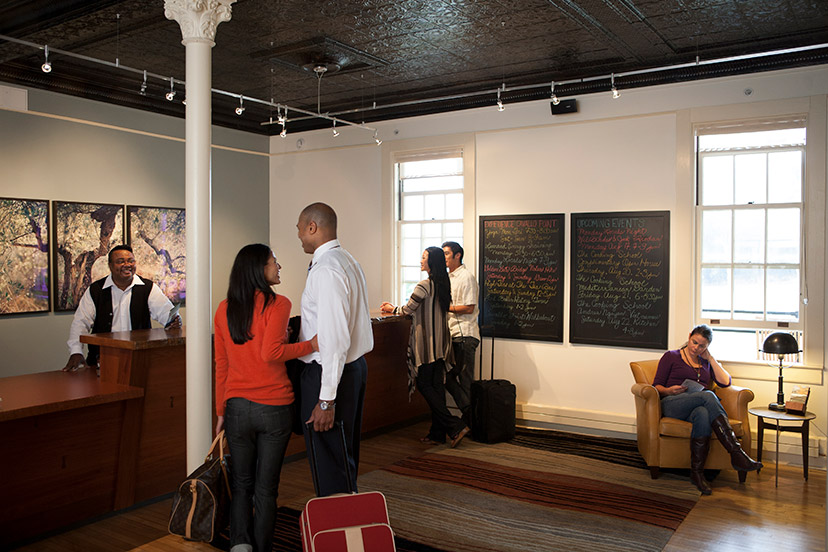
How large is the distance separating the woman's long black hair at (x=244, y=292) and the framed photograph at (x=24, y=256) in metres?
3.81

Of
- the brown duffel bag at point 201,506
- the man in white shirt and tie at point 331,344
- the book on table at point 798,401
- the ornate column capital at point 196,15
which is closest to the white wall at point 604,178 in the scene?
the book on table at point 798,401

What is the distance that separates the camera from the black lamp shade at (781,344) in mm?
5066

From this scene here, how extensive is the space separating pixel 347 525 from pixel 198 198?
189 cm

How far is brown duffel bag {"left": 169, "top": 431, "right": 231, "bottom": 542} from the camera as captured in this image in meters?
3.24

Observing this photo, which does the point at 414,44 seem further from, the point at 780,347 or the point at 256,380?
the point at 780,347

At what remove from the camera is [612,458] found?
5.67m

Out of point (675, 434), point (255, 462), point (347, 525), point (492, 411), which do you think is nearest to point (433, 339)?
point (492, 411)

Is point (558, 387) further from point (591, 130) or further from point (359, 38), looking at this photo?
point (359, 38)

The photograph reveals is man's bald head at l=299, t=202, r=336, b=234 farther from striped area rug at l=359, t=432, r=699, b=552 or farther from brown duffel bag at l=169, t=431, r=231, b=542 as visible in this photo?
striped area rug at l=359, t=432, r=699, b=552

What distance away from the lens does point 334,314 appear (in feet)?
10.4


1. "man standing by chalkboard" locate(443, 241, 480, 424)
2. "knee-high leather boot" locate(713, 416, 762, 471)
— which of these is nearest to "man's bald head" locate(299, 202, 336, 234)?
"man standing by chalkboard" locate(443, 241, 480, 424)

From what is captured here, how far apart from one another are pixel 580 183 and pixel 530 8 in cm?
215

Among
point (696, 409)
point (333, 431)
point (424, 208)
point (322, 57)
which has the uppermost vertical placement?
point (322, 57)

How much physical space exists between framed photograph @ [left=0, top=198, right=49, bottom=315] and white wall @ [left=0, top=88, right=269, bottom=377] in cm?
10
